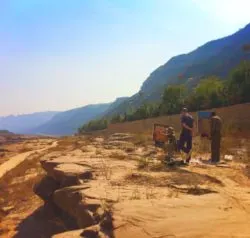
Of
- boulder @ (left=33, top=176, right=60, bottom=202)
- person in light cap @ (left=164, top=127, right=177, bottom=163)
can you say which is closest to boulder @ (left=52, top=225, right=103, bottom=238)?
person in light cap @ (left=164, top=127, right=177, bottom=163)

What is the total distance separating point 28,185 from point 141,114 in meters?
44.6

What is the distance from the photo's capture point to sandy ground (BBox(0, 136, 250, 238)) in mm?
6429

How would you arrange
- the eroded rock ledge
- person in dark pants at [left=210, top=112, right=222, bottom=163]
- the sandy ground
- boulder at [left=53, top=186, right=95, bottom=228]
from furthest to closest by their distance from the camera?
person in dark pants at [left=210, top=112, right=222, bottom=163], boulder at [left=53, top=186, right=95, bottom=228], the eroded rock ledge, the sandy ground

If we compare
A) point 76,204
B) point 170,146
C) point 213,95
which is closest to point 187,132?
point 170,146

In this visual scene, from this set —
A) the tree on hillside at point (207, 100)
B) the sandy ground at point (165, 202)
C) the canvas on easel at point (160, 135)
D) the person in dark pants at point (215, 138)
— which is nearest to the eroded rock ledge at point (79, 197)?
the sandy ground at point (165, 202)

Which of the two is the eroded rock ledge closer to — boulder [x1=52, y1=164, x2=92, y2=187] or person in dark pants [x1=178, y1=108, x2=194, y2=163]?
boulder [x1=52, y1=164, x2=92, y2=187]

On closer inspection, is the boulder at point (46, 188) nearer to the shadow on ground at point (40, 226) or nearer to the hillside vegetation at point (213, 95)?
the shadow on ground at point (40, 226)

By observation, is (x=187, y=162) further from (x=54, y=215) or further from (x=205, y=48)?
(x=205, y=48)

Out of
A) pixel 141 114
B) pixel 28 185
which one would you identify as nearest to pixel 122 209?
pixel 28 185

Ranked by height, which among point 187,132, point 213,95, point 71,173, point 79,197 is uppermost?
point 213,95

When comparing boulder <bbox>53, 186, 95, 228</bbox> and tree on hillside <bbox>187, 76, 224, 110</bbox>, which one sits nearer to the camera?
boulder <bbox>53, 186, 95, 228</bbox>

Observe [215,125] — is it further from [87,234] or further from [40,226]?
[87,234]

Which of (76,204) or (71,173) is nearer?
(76,204)

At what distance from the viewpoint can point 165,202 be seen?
A: 25.3ft
